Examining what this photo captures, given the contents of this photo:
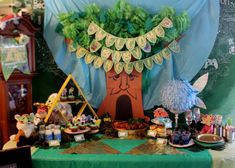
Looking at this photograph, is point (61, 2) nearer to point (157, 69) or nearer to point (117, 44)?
point (117, 44)

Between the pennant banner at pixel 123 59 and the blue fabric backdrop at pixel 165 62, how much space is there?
0.20 feet

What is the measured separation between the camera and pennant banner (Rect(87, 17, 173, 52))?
6.52 feet

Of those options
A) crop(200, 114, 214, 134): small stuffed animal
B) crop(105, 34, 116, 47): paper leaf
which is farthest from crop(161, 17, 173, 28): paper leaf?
crop(200, 114, 214, 134): small stuffed animal

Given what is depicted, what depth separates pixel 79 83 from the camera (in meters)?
2.18

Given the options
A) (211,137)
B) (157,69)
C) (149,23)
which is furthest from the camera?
(157,69)

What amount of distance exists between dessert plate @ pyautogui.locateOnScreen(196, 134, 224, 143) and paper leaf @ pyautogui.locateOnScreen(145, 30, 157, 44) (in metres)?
0.71

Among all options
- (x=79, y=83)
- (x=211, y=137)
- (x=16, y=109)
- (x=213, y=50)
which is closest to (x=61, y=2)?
(x=79, y=83)

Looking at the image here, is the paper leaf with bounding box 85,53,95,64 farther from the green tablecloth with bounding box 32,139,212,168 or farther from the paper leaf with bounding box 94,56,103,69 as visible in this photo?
the green tablecloth with bounding box 32,139,212,168

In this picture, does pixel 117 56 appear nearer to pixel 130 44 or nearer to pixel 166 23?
pixel 130 44

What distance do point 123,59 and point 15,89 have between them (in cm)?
→ 80

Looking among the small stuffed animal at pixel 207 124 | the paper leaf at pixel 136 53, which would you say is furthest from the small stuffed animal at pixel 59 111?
the small stuffed animal at pixel 207 124

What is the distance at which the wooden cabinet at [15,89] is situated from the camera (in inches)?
76.0

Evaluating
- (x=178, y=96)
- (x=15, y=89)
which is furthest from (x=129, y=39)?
(x=15, y=89)

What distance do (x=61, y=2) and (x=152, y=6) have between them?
0.67 meters
